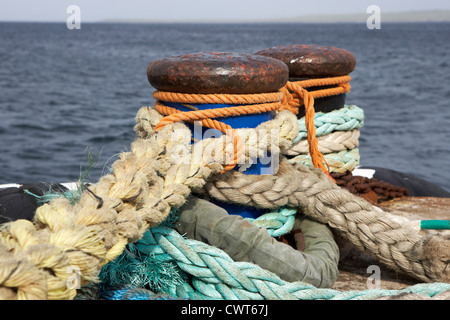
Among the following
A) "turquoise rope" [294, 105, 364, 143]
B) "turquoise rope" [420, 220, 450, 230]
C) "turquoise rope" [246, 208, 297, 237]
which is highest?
"turquoise rope" [294, 105, 364, 143]

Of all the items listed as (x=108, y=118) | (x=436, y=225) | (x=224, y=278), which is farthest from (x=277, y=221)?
(x=108, y=118)

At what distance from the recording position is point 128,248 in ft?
4.55

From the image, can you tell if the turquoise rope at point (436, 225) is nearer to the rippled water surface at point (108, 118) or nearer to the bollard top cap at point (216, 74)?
the bollard top cap at point (216, 74)

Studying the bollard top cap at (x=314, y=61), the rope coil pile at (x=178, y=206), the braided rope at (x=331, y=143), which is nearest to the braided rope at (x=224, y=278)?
the rope coil pile at (x=178, y=206)

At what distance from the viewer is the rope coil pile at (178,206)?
2.94ft

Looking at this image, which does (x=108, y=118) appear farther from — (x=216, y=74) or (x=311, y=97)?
(x=216, y=74)

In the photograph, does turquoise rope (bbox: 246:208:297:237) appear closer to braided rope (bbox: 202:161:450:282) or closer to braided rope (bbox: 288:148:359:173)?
braided rope (bbox: 202:161:450:282)

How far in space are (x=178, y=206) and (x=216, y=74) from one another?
1.32ft

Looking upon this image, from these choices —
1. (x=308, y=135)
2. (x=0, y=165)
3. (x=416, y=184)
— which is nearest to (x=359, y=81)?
(x=0, y=165)

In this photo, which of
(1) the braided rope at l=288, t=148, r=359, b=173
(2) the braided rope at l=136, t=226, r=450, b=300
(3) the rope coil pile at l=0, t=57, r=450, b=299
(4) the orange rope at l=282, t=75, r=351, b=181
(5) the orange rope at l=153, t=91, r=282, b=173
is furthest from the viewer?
(1) the braided rope at l=288, t=148, r=359, b=173

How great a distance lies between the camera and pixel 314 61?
2.01 m

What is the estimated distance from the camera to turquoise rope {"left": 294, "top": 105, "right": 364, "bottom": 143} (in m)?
2.05

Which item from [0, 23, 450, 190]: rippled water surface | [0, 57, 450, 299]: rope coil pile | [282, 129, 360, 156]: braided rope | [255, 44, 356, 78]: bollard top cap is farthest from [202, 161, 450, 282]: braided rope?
[0, 23, 450, 190]: rippled water surface

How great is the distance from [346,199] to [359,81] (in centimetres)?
2137
